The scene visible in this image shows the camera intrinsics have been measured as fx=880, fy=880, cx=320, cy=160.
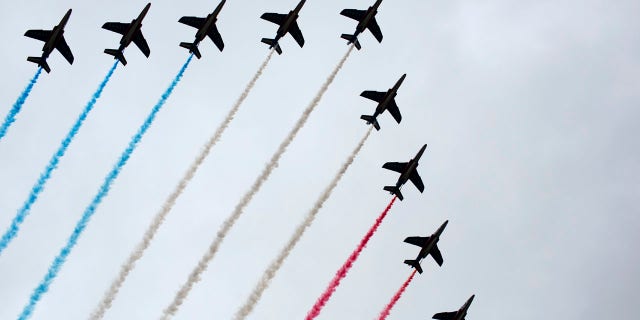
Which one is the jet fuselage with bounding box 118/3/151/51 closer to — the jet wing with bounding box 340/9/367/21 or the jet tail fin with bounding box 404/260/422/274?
the jet wing with bounding box 340/9/367/21

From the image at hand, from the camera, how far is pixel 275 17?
276 ft

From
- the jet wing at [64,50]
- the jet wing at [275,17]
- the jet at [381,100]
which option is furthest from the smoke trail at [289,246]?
the jet wing at [64,50]

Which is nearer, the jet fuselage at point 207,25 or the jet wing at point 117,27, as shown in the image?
the jet wing at point 117,27

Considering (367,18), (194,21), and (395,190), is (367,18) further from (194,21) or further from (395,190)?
(395,190)

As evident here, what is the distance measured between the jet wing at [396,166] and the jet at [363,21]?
12074 millimetres

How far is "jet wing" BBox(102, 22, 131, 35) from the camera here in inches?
3238

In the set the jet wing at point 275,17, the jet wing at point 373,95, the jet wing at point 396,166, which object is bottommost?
the jet wing at point 396,166

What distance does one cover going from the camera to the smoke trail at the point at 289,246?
2763 inches

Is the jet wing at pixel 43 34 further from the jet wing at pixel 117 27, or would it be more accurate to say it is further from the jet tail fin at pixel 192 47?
the jet tail fin at pixel 192 47

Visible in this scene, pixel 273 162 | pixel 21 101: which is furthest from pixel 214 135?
pixel 21 101

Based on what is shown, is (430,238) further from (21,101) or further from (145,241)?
(21,101)

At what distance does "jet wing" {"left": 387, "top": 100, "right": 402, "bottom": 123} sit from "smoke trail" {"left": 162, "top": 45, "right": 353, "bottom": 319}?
7.22 m

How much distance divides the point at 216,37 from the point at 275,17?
6.08 m

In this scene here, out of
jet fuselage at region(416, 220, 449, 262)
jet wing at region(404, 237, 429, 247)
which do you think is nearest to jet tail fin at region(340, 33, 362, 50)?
jet fuselage at region(416, 220, 449, 262)
